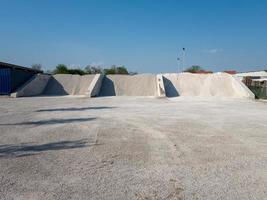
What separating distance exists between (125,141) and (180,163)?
6.66ft

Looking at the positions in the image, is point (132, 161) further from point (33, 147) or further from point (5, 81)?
point (5, 81)

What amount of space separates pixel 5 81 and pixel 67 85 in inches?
254

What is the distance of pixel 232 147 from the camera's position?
6.17 m

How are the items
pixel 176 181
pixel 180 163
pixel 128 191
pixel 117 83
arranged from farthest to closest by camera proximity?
pixel 117 83 < pixel 180 163 < pixel 176 181 < pixel 128 191

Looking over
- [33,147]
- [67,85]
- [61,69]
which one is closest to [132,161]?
[33,147]

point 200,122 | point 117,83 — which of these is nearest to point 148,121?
point 200,122

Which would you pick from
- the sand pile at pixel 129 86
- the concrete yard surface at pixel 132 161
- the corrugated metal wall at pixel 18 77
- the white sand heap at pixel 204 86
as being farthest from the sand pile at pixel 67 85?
the concrete yard surface at pixel 132 161

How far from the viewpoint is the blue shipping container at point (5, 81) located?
74.2ft

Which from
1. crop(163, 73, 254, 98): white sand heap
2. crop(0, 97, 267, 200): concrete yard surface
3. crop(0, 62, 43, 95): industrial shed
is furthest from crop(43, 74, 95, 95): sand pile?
crop(0, 97, 267, 200): concrete yard surface

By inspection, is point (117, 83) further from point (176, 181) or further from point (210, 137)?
point (176, 181)

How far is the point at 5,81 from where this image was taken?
74.3 feet

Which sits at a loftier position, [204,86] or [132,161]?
[204,86]

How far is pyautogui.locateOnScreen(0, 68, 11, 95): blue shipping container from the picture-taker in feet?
74.2

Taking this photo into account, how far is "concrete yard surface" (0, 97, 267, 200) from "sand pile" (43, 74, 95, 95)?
57.4 feet
